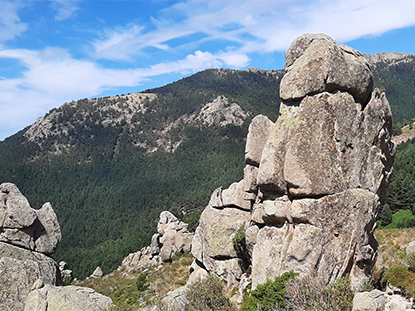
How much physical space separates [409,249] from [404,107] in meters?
188

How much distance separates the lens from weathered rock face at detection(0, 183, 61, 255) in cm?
2064

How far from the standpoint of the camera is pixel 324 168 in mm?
14984

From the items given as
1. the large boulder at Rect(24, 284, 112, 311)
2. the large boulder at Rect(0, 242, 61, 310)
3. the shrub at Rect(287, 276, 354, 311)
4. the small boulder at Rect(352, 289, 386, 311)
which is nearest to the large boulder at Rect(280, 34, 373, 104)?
the shrub at Rect(287, 276, 354, 311)

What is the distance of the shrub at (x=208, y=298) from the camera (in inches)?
661

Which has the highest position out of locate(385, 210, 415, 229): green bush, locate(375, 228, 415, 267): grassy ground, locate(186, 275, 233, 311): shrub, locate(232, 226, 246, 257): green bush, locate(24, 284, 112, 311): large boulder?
locate(232, 226, 246, 257): green bush

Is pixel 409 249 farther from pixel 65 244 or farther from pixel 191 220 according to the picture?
pixel 65 244

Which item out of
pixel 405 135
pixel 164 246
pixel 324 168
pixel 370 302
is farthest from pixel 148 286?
pixel 405 135

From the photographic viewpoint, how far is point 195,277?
22734 millimetres

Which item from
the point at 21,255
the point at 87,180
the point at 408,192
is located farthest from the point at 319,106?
the point at 87,180

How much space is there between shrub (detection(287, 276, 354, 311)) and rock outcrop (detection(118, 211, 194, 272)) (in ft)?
111

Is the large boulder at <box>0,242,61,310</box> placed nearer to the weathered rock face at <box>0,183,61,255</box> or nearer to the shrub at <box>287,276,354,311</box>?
the weathered rock face at <box>0,183,61,255</box>

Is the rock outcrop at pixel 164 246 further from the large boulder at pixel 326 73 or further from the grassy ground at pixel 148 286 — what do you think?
the large boulder at pixel 326 73

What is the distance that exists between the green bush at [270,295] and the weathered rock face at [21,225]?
1709cm

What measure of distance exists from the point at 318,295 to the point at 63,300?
1571cm
